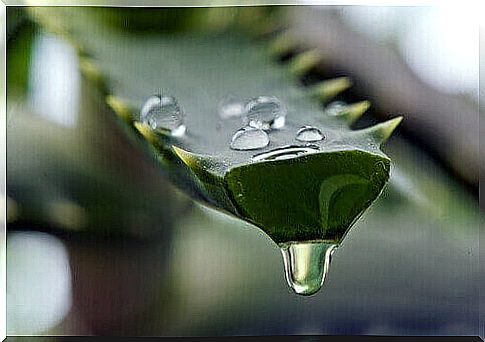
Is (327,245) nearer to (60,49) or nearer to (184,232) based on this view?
(184,232)

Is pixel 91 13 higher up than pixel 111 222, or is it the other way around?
pixel 91 13

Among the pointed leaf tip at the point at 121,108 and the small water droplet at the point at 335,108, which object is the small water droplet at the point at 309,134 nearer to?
the small water droplet at the point at 335,108

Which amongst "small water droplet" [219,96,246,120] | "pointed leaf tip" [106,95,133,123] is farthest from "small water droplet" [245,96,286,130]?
"pointed leaf tip" [106,95,133,123]

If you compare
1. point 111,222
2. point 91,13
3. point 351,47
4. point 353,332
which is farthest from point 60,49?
point 353,332

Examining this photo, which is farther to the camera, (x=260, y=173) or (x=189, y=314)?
(x=189, y=314)

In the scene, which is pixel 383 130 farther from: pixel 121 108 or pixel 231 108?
pixel 121 108

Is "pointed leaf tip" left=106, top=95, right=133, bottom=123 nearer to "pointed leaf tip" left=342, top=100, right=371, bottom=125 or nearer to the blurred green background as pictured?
the blurred green background

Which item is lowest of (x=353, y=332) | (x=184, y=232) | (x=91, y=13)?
(x=353, y=332)
